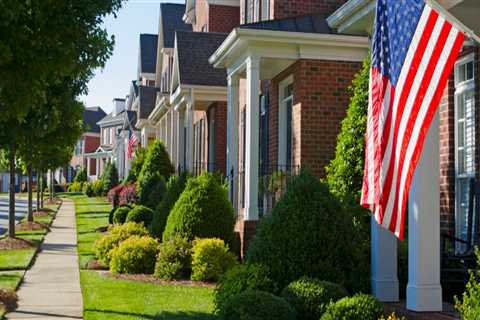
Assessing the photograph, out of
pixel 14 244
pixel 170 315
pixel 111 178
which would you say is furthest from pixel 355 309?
pixel 111 178

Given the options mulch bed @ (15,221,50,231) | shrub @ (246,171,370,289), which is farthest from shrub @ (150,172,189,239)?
mulch bed @ (15,221,50,231)

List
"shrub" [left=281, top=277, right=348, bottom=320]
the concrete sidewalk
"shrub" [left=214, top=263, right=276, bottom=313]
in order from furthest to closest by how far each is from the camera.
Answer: the concrete sidewalk
"shrub" [left=214, top=263, right=276, bottom=313]
"shrub" [left=281, top=277, right=348, bottom=320]

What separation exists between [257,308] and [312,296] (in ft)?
2.21

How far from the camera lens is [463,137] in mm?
9312

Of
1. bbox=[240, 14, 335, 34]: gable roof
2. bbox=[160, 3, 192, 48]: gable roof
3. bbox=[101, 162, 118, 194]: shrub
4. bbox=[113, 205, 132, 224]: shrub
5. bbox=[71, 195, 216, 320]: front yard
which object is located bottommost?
bbox=[71, 195, 216, 320]: front yard

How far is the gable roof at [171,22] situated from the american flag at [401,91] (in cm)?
2594

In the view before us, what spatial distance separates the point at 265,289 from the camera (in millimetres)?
8023

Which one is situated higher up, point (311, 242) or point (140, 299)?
point (311, 242)

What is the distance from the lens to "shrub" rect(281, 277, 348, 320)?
7.32 meters

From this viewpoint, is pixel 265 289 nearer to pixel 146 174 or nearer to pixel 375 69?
pixel 375 69

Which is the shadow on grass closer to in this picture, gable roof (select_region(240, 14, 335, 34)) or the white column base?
the white column base

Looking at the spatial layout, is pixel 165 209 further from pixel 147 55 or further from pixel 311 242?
pixel 147 55

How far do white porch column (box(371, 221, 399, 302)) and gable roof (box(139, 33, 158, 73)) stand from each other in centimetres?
3501

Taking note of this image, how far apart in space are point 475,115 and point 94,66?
5255 millimetres
